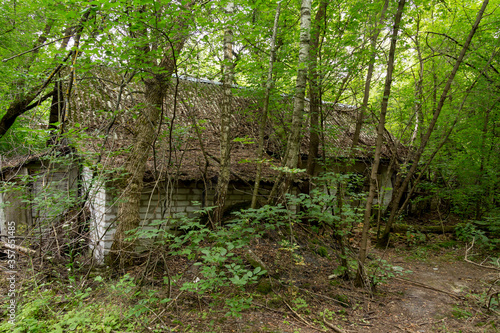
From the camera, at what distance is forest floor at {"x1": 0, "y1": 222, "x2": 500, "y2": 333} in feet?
11.2

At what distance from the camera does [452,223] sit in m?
9.20

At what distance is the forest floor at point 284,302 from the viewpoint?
11.2ft

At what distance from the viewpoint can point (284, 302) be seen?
4.03 meters

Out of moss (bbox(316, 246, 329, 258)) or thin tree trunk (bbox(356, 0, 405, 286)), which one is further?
moss (bbox(316, 246, 329, 258))

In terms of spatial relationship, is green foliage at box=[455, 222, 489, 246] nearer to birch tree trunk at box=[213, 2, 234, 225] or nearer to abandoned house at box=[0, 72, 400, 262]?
abandoned house at box=[0, 72, 400, 262]

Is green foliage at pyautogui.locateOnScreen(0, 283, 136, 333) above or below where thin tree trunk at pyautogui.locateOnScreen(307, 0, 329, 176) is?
below

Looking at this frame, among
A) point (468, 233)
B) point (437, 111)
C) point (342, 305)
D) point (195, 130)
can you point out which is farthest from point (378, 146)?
point (468, 233)

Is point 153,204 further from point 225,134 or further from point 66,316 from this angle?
point 66,316

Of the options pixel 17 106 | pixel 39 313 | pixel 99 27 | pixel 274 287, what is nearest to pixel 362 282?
pixel 274 287

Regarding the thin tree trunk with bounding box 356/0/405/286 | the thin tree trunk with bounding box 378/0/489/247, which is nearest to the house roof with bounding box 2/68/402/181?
the thin tree trunk with bounding box 378/0/489/247

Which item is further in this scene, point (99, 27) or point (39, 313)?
point (39, 313)

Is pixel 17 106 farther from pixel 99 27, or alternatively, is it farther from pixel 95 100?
pixel 99 27

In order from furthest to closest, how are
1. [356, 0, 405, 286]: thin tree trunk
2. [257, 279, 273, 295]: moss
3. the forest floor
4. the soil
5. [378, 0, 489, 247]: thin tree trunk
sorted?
[378, 0, 489, 247]: thin tree trunk → [257, 279, 273, 295]: moss → [356, 0, 405, 286]: thin tree trunk → the soil → the forest floor

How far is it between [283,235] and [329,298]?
5.41 ft
